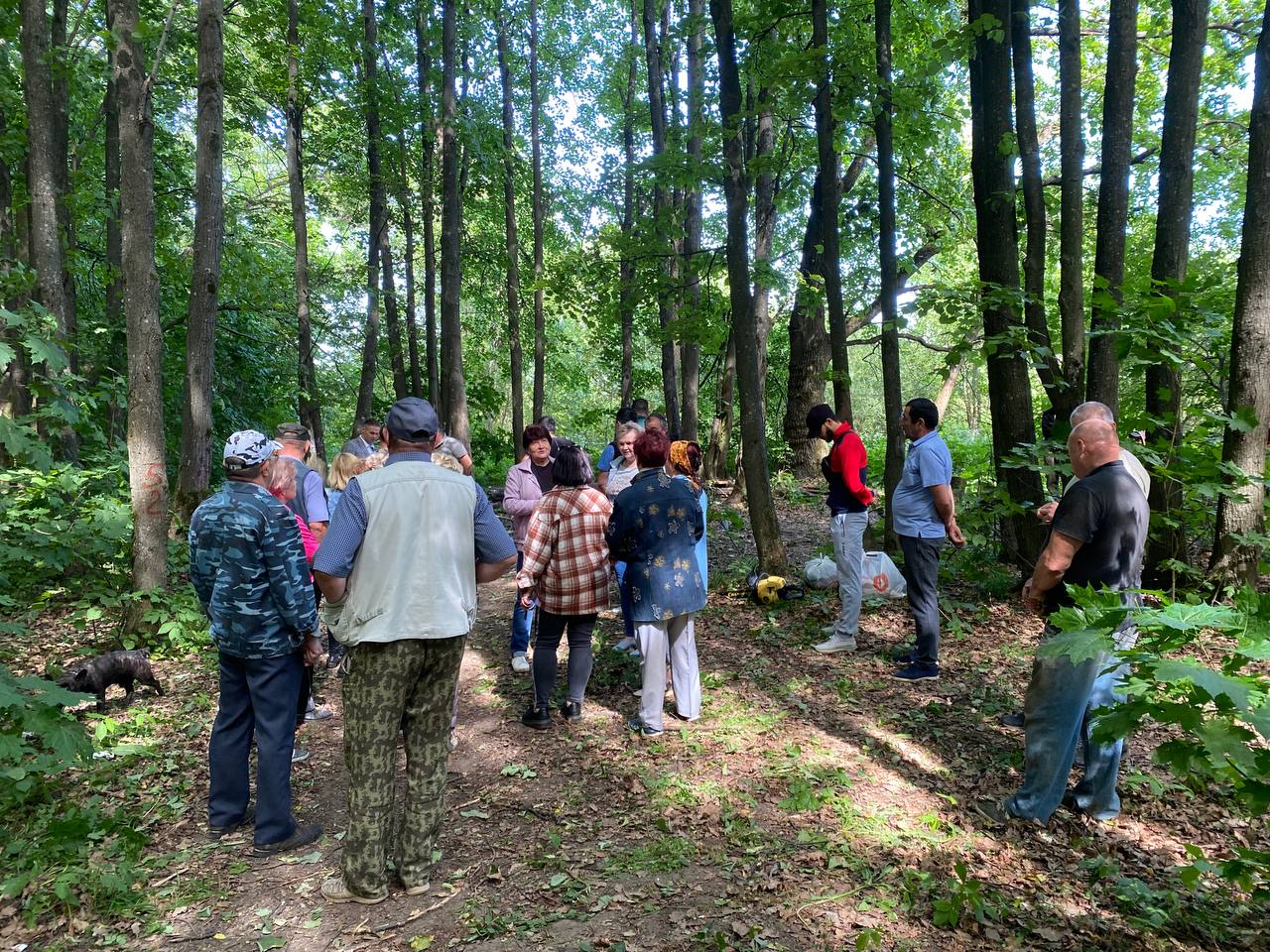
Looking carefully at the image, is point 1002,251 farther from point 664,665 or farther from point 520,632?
point 520,632

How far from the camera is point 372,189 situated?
1548cm

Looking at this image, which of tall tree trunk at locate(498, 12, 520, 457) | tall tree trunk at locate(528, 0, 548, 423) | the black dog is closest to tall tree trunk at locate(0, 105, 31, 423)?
the black dog

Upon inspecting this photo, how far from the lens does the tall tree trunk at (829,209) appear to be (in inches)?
300

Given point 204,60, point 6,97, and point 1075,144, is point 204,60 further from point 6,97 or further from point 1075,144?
point 1075,144

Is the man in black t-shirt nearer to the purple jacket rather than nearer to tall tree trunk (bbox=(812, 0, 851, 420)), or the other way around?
the purple jacket

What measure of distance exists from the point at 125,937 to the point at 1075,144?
890 cm

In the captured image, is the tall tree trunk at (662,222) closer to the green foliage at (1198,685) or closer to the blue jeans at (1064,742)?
the blue jeans at (1064,742)

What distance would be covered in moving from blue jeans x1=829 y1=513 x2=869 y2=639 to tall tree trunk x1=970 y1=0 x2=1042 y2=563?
158cm

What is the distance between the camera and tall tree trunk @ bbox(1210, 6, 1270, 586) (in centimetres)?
562

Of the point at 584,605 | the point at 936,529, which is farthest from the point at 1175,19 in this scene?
the point at 584,605

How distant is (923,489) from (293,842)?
477 cm

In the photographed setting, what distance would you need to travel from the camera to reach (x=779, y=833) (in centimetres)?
375

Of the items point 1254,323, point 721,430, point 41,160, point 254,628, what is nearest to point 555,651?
point 254,628

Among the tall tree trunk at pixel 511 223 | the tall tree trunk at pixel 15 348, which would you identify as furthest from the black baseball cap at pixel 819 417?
the tall tree trunk at pixel 511 223
